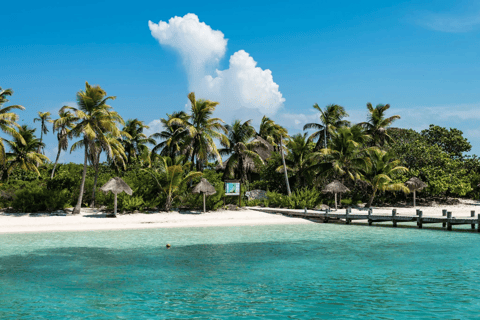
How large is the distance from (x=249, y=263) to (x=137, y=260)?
3.91 m

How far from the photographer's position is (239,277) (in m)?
11.7

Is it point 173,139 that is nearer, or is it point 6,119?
point 6,119

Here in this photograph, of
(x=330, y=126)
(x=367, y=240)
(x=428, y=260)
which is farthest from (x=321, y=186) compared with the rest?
(x=428, y=260)

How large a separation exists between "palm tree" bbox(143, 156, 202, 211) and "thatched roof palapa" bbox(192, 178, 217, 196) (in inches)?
34.0

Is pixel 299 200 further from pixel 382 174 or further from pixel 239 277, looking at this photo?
pixel 239 277

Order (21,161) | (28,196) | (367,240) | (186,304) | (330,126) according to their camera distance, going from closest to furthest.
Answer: (186,304) → (367,240) → (28,196) → (21,161) → (330,126)

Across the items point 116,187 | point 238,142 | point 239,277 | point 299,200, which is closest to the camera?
point 239,277

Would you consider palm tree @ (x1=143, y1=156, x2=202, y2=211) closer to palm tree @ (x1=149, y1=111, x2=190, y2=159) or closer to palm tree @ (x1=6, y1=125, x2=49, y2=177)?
palm tree @ (x1=149, y1=111, x2=190, y2=159)

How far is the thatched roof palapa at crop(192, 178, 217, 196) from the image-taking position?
28547 mm

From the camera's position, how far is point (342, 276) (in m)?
11.8

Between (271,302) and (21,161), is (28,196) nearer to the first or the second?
(21,161)

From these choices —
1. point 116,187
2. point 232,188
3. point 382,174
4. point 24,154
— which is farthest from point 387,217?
point 24,154

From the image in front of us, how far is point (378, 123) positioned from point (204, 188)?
76.4 feet

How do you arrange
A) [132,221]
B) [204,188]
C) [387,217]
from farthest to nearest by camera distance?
[204,188] < [132,221] < [387,217]
